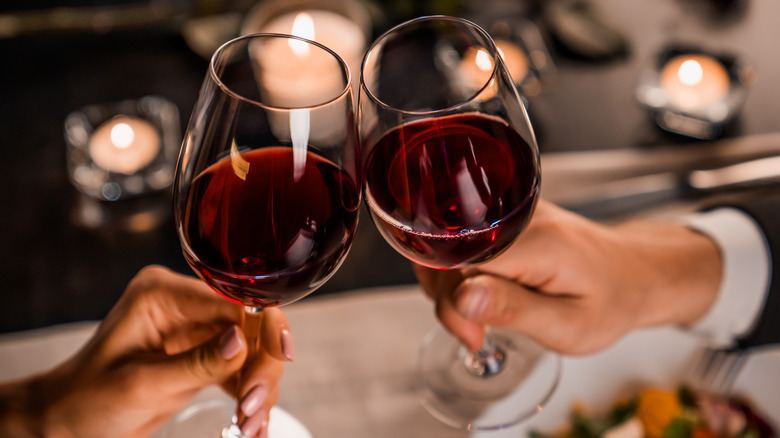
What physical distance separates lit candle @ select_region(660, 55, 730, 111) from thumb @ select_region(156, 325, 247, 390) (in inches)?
33.9

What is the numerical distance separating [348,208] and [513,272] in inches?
10.7

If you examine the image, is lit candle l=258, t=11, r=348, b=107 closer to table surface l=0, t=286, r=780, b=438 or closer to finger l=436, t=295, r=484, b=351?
finger l=436, t=295, r=484, b=351

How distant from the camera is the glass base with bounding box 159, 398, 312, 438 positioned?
31.4 inches

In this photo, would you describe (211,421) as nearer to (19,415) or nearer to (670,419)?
(19,415)

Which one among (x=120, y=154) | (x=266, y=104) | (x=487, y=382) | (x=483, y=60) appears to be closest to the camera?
(x=266, y=104)

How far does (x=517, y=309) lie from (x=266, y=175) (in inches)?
13.9

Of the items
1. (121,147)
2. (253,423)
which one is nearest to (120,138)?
(121,147)

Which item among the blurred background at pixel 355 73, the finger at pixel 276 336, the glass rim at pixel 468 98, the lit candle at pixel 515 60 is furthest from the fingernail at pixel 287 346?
the lit candle at pixel 515 60

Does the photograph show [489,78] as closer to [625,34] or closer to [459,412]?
[459,412]

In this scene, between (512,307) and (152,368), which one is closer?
(152,368)

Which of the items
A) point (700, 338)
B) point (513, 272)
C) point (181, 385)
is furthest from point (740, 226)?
point (181, 385)

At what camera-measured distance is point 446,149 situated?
59 centimetres

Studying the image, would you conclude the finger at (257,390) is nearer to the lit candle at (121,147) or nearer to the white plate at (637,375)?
the white plate at (637,375)

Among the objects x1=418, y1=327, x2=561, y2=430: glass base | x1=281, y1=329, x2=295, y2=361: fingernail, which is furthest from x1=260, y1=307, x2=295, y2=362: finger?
x1=418, y1=327, x2=561, y2=430: glass base
